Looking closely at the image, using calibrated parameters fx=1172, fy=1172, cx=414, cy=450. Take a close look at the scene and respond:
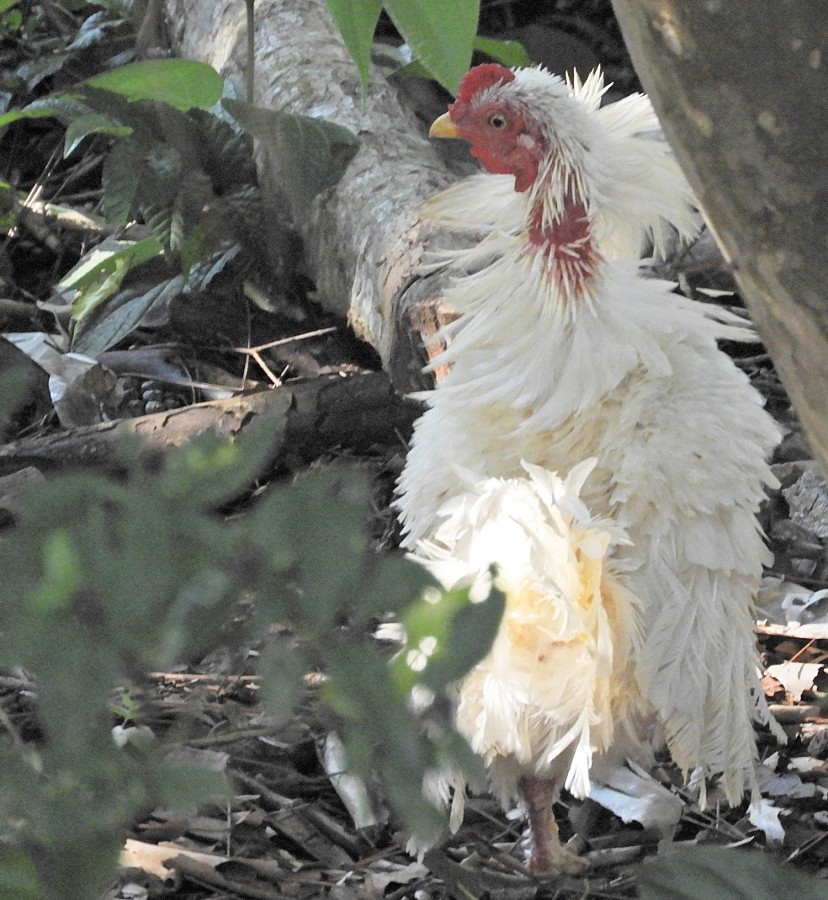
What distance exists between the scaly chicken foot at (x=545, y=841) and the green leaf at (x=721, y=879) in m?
1.56

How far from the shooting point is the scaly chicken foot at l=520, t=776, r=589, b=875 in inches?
89.5

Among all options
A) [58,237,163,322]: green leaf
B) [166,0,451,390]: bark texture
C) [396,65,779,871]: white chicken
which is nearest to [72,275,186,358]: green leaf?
[58,237,163,322]: green leaf

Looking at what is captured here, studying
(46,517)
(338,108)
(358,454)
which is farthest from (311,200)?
(46,517)

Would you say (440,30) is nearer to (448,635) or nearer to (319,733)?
(319,733)

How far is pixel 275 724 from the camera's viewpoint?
645 millimetres

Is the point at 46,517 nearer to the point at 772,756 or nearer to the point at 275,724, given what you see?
the point at 275,724

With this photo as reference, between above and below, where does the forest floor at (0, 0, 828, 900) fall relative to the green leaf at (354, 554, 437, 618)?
below

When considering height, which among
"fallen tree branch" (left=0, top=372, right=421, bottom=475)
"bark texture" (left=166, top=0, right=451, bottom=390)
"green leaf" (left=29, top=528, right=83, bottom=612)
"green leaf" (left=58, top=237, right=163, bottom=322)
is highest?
"green leaf" (left=29, top=528, right=83, bottom=612)

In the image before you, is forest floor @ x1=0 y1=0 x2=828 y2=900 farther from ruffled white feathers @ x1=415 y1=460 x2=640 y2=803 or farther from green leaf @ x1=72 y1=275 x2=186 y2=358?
ruffled white feathers @ x1=415 y1=460 x2=640 y2=803

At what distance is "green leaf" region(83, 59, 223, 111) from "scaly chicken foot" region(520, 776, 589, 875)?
6.71ft

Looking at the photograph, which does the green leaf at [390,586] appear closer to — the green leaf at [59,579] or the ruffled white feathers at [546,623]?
the green leaf at [59,579]

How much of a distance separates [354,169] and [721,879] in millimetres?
3026

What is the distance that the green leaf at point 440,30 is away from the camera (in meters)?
1.94

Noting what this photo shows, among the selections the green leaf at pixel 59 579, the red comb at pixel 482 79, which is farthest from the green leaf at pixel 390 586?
the red comb at pixel 482 79
